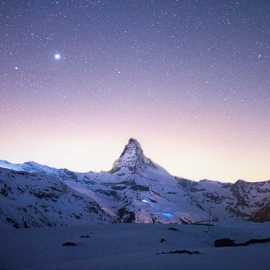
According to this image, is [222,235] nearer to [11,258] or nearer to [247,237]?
[247,237]

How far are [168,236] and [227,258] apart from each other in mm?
18144

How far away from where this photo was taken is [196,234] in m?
32.2

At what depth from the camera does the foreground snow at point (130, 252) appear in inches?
442

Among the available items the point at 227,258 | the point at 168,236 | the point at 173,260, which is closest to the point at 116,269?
the point at 173,260

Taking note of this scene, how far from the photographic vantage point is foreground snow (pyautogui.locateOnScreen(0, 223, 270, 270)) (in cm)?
1123

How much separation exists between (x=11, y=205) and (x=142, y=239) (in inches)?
6818

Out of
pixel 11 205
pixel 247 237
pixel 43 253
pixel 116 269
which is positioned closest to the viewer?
pixel 116 269

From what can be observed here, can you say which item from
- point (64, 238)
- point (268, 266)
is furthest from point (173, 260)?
point (64, 238)

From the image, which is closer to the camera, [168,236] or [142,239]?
[142,239]

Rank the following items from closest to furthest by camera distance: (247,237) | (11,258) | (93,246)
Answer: (11,258)
(93,246)
(247,237)

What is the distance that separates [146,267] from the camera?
1100cm

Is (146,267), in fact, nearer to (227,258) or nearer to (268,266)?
(227,258)

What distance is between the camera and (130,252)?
19859 mm

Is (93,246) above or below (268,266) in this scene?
below
